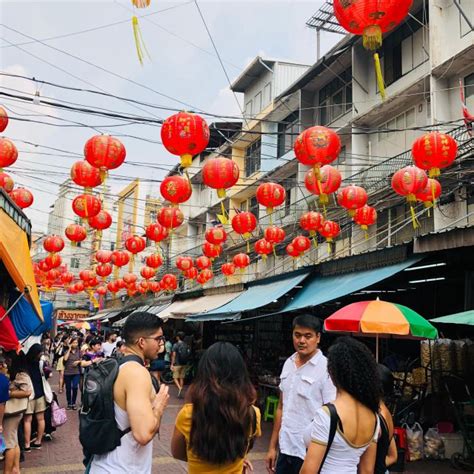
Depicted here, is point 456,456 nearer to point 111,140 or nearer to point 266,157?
point 111,140

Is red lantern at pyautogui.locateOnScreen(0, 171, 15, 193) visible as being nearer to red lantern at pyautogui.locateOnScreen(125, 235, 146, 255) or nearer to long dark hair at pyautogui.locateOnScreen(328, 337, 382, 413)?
red lantern at pyautogui.locateOnScreen(125, 235, 146, 255)

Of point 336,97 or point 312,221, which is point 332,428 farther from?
point 336,97

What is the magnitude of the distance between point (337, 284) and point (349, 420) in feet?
22.6

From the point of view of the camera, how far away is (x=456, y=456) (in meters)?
7.39

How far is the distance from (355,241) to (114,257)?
30.2ft

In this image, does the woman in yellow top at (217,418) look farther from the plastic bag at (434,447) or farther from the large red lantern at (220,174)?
the large red lantern at (220,174)

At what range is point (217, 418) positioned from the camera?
8.91 feet

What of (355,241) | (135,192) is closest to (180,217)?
(355,241)

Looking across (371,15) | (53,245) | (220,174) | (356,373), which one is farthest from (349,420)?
(53,245)

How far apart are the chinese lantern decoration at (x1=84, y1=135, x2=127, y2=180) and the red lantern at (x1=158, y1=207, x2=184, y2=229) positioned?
3625 mm

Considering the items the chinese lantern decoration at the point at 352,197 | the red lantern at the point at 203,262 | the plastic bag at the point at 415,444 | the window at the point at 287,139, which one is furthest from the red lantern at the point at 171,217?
the window at the point at 287,139

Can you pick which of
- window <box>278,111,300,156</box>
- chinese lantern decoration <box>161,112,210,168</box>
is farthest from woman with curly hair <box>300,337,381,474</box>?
window <box>278,111,300,156</box>

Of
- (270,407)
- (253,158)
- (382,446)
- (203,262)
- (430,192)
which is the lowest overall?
(270,407)

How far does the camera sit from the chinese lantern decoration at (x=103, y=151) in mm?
8422
